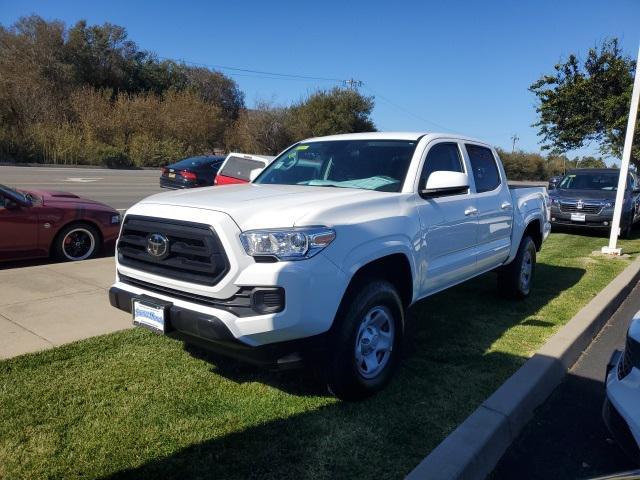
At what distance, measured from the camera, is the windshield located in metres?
14.0

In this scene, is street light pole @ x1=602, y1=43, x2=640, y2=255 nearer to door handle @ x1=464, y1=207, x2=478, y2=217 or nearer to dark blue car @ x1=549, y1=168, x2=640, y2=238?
dark blue car @ x1=549, y1=168, x2=640, y2=238

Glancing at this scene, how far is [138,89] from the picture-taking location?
5353cm

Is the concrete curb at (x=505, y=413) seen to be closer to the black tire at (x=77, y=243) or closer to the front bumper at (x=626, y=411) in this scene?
the front bumper at (x=626, y=411)

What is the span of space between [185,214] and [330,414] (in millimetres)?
1584

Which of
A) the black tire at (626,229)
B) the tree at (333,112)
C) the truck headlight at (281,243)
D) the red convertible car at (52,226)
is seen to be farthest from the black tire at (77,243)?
the tree at (333,112)

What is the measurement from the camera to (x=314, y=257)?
3.16 m

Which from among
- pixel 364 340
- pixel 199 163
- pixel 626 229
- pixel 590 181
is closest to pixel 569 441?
pixel 364 340

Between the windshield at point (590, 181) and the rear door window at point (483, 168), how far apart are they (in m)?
9.48

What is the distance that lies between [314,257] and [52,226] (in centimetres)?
562

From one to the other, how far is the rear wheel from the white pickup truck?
4032 millimetres

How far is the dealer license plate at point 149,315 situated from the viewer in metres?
3.40

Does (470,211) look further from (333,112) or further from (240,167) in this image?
(333,112)

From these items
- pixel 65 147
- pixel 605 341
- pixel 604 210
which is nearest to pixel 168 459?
pixel 605 341

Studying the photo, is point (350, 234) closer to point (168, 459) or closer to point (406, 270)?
point (406, 270)
